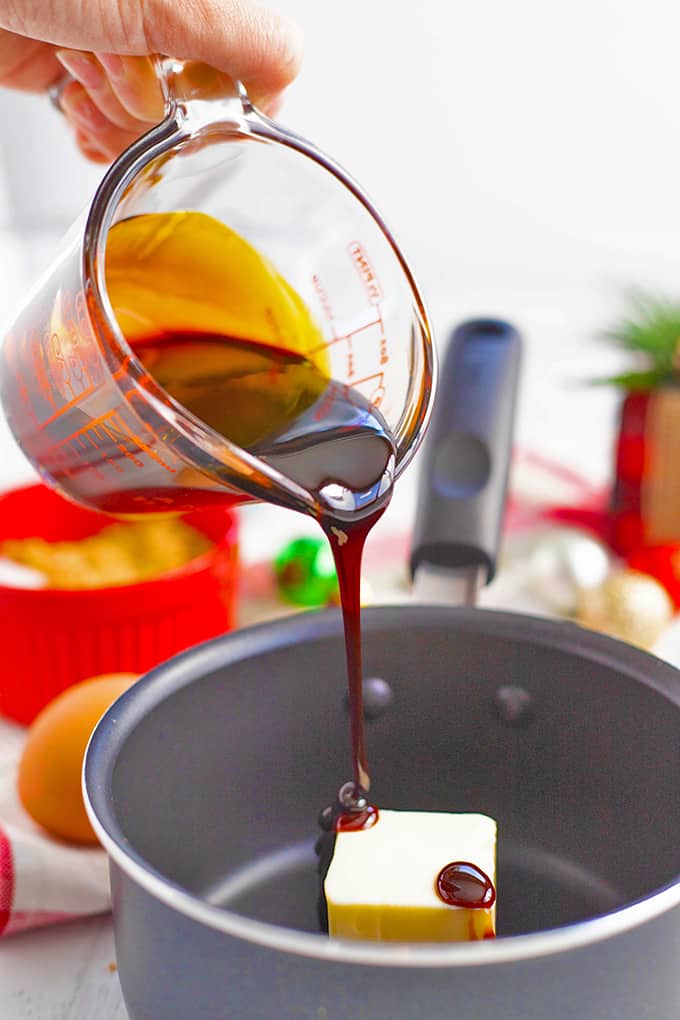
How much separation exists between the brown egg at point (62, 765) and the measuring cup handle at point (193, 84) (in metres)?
0.40

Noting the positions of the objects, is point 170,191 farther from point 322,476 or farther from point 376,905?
point 376,905

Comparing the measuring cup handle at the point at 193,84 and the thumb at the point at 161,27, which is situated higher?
the thumb at the point at 161,27

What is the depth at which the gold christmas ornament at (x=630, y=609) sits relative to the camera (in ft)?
3.43

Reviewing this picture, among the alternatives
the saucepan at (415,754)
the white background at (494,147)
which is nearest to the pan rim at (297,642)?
the saucepan at (415,754)

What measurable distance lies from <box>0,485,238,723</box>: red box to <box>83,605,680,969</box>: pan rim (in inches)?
8.5

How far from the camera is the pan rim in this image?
446mm

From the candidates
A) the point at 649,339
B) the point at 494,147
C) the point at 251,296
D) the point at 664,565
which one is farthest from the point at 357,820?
the point at 494,147

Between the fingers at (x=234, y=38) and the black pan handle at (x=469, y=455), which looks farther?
the black pan handle at (x=469, y=455)

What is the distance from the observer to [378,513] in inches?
27.0

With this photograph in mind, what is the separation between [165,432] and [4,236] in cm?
189

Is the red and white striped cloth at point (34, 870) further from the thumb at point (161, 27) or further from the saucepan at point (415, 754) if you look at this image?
the thumb at point (161, 27)

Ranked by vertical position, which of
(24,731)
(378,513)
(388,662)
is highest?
(378,513)

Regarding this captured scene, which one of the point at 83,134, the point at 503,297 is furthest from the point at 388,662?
the point at 503,297

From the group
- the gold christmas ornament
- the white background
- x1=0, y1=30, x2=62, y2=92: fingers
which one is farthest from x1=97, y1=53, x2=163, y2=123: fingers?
the white background
